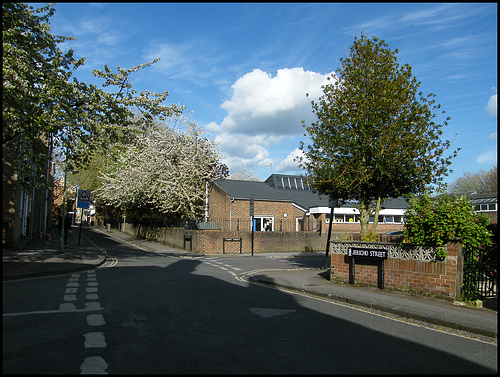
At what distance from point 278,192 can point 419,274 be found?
83.7 ft

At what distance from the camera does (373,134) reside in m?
11.3

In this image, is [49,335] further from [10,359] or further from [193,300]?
[193,300]

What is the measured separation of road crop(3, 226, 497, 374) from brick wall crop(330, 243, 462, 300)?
2.34 m

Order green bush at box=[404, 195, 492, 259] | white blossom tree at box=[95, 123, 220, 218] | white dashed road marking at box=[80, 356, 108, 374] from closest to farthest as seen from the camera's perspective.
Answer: white dashed road marking at box=[80, 356, 108, 374]
green bush at box=[404, 195, 492, 259]
white blossom tree at box=[95, 123, 220, 218]

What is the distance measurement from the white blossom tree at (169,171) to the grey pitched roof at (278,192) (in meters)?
2.77

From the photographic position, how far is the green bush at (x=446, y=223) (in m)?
8.94

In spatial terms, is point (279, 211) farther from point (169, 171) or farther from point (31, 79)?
point (31, 79)

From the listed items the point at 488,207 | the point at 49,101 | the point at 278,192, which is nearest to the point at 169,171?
the point at 278,192

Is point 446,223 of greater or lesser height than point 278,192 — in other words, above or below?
below

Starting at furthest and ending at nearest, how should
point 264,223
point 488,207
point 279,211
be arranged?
point 488,207 < point 279,211 < point 264,223

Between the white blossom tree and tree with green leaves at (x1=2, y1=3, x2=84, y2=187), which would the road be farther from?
the white blossom tree

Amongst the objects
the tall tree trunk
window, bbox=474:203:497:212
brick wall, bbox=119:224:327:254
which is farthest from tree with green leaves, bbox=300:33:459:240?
window, bbox=474:203:497:212

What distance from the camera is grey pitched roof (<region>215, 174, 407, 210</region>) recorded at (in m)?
32.5

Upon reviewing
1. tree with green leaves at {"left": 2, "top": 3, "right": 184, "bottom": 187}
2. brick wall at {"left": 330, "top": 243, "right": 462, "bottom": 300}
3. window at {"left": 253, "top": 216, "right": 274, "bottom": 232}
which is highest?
tree with green leaves at {"left": 2, "top": 3, "right": 184, "bottom": 187}
